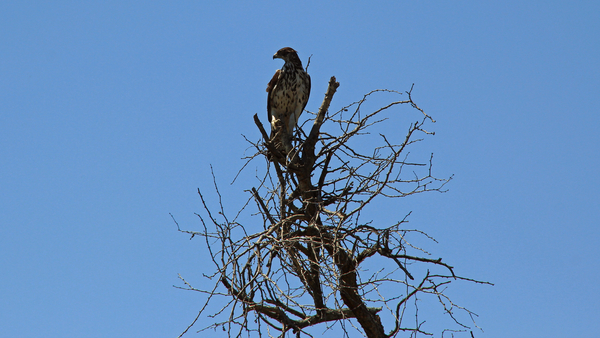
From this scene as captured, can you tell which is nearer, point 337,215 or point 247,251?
point 247,251

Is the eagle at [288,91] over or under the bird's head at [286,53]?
under

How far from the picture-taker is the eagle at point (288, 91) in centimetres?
608

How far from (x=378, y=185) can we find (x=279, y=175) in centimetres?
98

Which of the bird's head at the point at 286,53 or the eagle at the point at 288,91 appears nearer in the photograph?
the eagle at the point at 288,91

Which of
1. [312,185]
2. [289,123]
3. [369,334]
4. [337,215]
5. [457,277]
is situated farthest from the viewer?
[289,123]

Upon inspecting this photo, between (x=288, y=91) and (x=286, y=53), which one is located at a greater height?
(x=286, y=53)

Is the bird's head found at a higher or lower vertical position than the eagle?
higher

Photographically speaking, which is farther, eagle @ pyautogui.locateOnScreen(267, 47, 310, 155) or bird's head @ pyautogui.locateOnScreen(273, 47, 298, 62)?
bird's head @ pyautogui.locateOnScreen(273, 47, 298, 62)

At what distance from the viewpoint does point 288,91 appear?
19.9 ft

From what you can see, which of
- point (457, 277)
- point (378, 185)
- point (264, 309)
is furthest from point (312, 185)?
point (457, 277)

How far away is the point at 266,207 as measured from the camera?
4.39 metres

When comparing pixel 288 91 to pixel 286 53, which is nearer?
pixel 288 91

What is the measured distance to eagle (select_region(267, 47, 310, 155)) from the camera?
608 centimetres

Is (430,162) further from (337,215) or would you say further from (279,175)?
(279,175)
